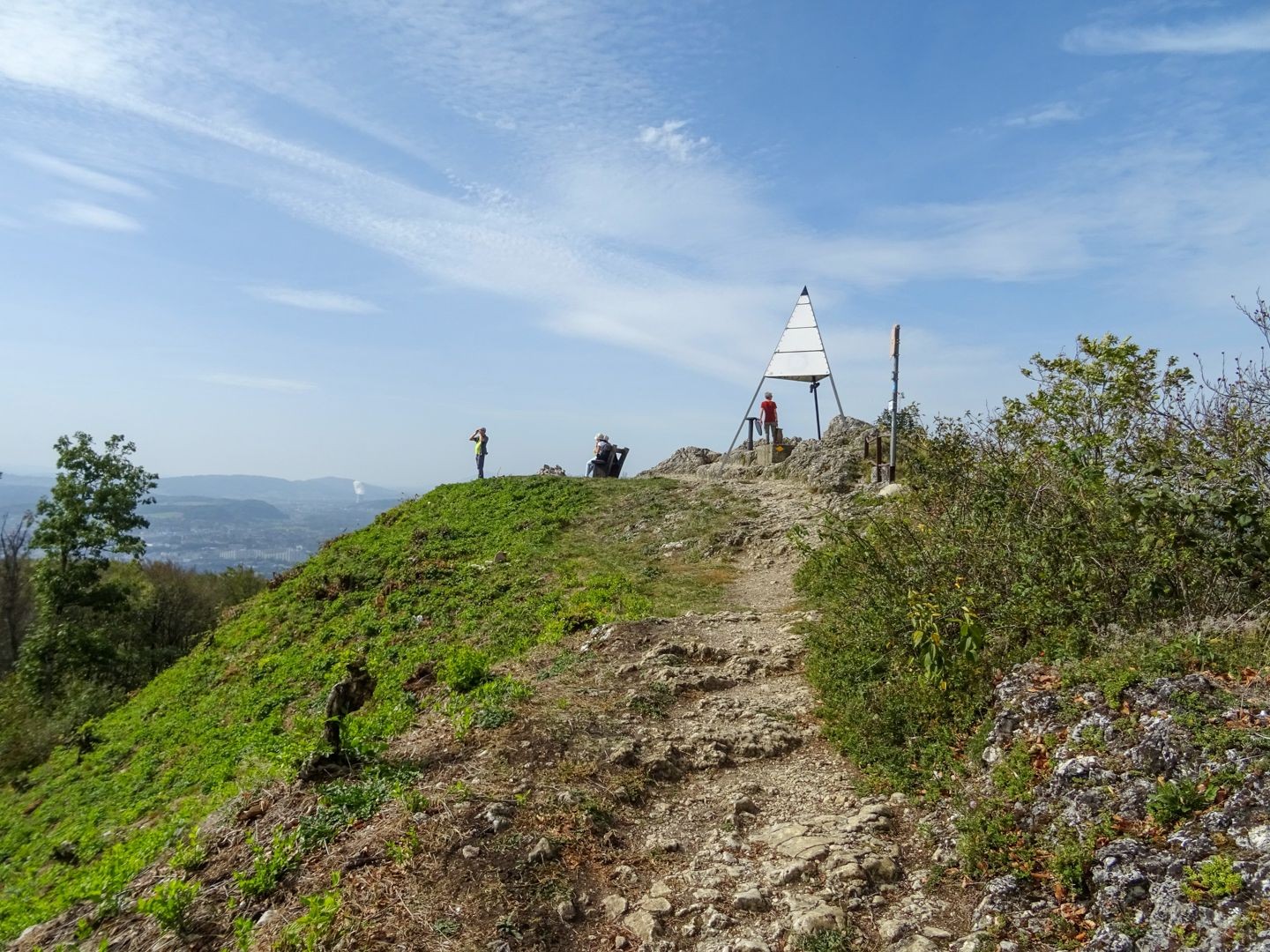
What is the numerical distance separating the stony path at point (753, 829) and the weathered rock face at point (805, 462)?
10.1 m

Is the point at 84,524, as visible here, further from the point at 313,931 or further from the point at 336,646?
the point at 313,931

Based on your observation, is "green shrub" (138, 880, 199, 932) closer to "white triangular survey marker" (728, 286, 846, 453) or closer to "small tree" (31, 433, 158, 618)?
"white triangular survey marker" (728, 286, 846, 453)

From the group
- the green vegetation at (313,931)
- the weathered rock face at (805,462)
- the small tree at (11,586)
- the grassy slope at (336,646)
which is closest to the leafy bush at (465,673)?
the grassy slope at (336,646)

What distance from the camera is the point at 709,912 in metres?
4.03

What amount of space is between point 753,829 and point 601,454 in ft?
62.7

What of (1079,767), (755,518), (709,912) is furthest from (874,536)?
(755,518)

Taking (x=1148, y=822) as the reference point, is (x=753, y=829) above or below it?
below

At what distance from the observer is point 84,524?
89.8 ft

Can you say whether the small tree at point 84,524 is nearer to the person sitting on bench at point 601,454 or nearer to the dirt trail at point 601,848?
the person sitting on bench at point 601,454

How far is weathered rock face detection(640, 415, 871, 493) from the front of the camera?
17.5 metres

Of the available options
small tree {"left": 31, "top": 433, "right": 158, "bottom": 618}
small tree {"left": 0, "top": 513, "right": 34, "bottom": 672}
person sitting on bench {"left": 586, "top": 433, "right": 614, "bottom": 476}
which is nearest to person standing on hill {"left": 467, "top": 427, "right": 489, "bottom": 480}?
person sitting on bench {"left": 586, "top": 433, "right": 614, "bottom": 476}

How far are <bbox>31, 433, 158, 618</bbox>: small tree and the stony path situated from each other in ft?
88.2

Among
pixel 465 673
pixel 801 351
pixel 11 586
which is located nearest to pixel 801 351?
pixel 801 351

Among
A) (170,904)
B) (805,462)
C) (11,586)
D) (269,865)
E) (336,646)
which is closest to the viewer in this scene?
(170,904)
